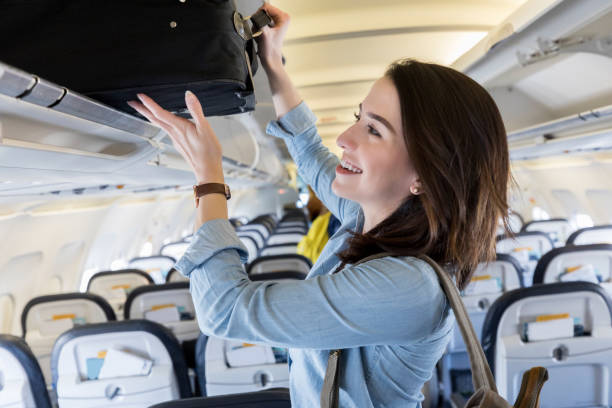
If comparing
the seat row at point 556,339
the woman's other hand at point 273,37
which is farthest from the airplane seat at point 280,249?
the woman's other hand at point 273,37

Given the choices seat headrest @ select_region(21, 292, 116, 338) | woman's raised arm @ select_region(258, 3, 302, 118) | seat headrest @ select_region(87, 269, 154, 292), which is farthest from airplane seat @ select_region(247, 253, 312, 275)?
woman's raised arm @ select_region(258, 3, 302, 118)

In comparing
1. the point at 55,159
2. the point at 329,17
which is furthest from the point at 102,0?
the point at 329,17

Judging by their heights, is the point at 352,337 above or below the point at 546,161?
below

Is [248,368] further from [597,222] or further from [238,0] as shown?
[597,222]

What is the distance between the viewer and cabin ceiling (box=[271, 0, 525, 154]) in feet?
11.9

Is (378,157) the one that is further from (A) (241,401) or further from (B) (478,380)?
(A) (241,401)

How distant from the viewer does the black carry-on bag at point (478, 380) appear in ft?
2.97

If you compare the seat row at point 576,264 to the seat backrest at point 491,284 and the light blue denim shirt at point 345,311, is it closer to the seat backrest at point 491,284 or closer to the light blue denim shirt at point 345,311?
the seat backrest at point 491,284

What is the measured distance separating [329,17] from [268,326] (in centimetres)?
316

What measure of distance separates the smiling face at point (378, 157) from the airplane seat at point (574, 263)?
302 centimetres

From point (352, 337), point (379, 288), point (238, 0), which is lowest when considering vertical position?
point (352, 337)

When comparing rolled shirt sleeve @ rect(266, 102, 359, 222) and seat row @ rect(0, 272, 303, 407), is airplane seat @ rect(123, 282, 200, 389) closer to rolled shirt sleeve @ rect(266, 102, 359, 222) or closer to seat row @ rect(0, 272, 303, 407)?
seat row @ rect(0, 272, 303, 407)

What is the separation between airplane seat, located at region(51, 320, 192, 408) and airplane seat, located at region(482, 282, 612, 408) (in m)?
1.64

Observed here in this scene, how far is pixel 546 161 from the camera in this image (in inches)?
354
